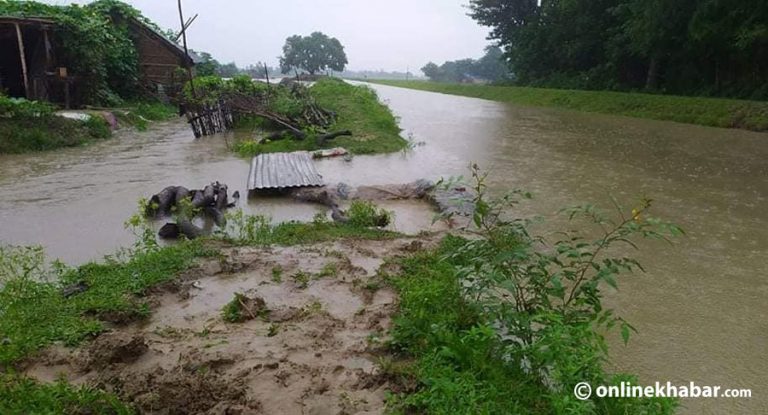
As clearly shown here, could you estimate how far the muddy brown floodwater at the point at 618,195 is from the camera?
3.34m

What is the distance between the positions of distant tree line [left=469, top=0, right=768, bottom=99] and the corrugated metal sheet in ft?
45.4

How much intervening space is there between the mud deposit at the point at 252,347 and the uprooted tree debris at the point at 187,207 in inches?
49.1

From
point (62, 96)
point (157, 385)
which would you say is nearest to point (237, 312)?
point (157, 385)

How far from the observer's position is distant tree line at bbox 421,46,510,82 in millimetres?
79750

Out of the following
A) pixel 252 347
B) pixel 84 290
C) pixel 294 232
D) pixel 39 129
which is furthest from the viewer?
pixel 39 129

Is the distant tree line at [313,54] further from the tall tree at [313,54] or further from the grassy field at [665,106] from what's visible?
the grassy field at [665,106]

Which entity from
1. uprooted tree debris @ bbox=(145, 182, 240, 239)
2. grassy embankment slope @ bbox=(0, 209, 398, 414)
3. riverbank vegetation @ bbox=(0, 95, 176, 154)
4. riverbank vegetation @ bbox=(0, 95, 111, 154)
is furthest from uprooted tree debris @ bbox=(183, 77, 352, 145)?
grassy embankment slope @ bbox=(0, 209, 398, 414)

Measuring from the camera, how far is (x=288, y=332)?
329 cm

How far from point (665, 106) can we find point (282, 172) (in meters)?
15.0

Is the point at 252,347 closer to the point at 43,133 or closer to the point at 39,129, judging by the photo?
the point at 43,133

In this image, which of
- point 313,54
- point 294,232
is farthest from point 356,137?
point 313,54

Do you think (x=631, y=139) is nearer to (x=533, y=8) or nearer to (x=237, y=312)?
(x=237, y=312)

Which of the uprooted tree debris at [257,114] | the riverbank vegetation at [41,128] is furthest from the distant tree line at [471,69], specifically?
the riverbank vegetation at [41,128]

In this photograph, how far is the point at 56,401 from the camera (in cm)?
244
